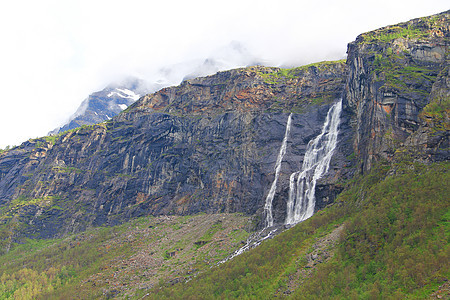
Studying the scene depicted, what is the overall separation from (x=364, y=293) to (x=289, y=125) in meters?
108

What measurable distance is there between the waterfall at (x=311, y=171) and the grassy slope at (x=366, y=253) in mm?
20105

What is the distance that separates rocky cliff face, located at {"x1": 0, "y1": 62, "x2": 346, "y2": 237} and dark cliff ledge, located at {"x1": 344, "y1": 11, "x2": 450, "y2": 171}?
29.7 m

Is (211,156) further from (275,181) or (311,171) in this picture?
(311,171)

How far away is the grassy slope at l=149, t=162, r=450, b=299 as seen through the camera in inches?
2229

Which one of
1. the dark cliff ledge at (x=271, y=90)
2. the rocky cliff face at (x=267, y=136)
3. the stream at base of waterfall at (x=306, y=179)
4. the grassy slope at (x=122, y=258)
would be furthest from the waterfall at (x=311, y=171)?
the grassy slope at (x=122, y=258)

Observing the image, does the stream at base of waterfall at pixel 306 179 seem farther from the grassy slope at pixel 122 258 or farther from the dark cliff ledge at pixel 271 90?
the dark cliff ledge at pixel 271 90

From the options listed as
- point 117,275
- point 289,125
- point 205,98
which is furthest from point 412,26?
point 117,275

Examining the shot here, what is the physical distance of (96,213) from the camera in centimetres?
18262

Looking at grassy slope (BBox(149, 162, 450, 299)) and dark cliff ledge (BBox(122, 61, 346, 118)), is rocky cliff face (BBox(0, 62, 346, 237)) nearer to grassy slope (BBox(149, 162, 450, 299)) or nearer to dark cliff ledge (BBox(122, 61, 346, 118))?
dark cliff ledge (BBox(122, 61, 346, 118))

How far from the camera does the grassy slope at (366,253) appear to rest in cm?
5662

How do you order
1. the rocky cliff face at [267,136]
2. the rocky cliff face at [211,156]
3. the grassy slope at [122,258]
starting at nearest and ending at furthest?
the rocky cliff face at [267,136], the grassy slope at [122,258], the rocky cliff face at [211,156]

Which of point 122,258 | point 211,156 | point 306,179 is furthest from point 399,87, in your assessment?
point 122,258

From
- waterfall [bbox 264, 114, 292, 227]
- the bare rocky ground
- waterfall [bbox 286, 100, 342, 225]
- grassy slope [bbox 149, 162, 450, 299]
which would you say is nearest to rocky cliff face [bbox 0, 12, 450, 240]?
waterfall [bbox 264, 114, 292, 227]

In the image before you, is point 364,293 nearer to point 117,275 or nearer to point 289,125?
point 117,275
